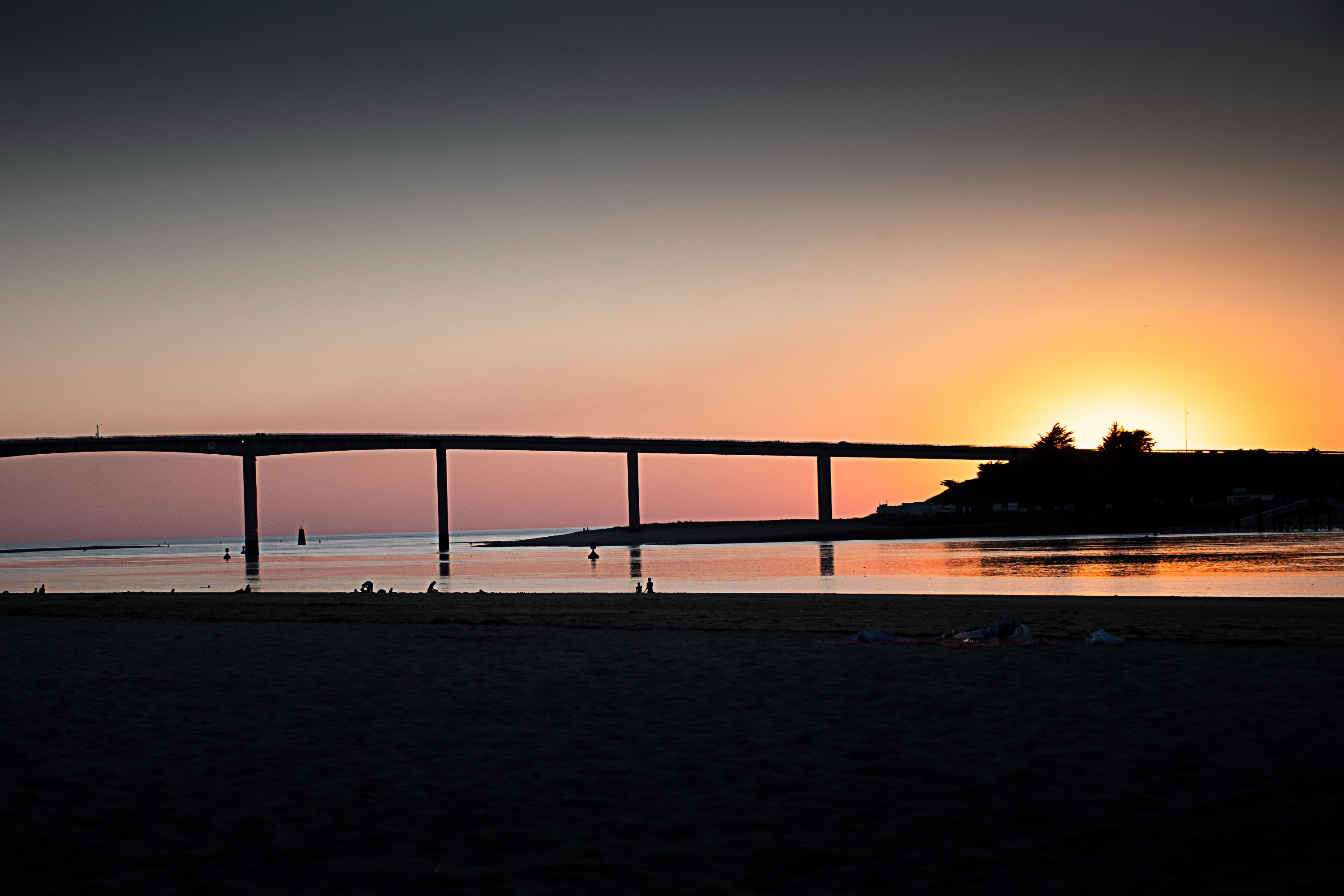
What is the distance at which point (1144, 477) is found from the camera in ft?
474

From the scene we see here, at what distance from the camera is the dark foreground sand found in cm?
576

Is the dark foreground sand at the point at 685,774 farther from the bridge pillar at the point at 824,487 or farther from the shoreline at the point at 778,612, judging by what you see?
the bridge pillar at the point at 824,487

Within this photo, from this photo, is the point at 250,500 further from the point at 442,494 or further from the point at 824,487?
the point at 824,487

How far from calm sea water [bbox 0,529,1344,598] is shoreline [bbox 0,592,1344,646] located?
16.8ft

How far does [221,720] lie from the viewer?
9.84 m

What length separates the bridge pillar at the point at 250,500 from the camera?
10062 cm

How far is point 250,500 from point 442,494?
70.5ft

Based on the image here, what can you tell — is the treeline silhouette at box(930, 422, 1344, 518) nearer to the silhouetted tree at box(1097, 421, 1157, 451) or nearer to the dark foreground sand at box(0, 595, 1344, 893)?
the silhouetted tree at box(1097, 421, 1157, 451)

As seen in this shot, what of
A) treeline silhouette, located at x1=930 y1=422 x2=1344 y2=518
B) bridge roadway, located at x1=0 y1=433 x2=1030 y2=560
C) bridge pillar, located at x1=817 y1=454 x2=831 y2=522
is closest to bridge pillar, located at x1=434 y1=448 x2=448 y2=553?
bridge roadway, located at x1=0 y1=433 x2=1030 y2=560

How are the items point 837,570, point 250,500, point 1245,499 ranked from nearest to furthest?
point 837,570, point 250,500, point 1245,499

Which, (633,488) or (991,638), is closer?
(991,638)

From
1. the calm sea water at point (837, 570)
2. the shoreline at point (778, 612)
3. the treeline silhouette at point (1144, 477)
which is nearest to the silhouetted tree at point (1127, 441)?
the treeline silhouette at point (1144, 477)

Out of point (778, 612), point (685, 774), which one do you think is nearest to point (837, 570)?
point (778, 612)

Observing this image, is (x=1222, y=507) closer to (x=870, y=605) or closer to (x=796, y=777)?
(x=870, y=605)
